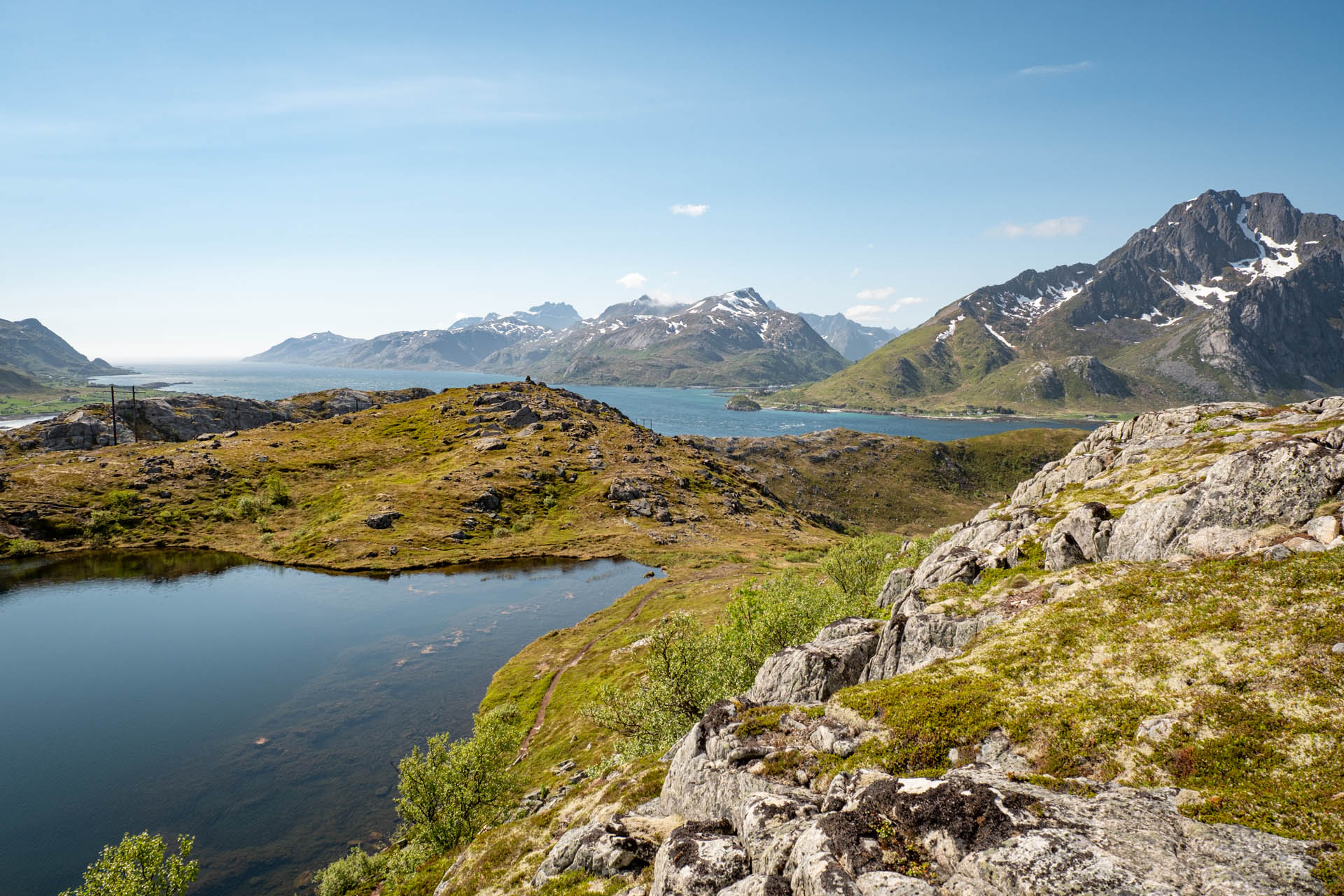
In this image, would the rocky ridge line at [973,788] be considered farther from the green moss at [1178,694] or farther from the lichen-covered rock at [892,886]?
the green moss at [1178,694]

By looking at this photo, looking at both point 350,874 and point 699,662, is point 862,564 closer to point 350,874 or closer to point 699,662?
point 699,662

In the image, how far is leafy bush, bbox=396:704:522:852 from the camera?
49.7 m

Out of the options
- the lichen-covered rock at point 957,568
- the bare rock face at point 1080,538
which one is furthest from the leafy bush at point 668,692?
the bare rock face at point 1080,538

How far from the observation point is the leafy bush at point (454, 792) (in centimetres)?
4969

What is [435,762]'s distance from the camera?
52.5 meters

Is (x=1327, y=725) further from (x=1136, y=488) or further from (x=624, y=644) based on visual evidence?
(x=624, y=644)

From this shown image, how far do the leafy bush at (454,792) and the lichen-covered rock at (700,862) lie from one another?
120 ft

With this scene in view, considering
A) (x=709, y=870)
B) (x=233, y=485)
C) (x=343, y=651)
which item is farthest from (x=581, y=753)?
(x=233, y=485)

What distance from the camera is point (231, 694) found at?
86375 millimetres

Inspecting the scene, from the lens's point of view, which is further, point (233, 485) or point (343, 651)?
point (233, 485)

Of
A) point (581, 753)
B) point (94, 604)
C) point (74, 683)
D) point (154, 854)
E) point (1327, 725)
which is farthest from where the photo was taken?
point (94, 604)

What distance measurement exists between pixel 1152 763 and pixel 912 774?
819 cm

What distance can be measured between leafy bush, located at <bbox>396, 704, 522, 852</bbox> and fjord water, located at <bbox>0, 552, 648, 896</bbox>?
48.6 ft

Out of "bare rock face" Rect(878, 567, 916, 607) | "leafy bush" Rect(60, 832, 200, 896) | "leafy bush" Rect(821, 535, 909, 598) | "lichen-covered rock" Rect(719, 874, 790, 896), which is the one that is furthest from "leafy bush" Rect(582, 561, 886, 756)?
"leafy bush" Rect(60, 832, 200, 896)
